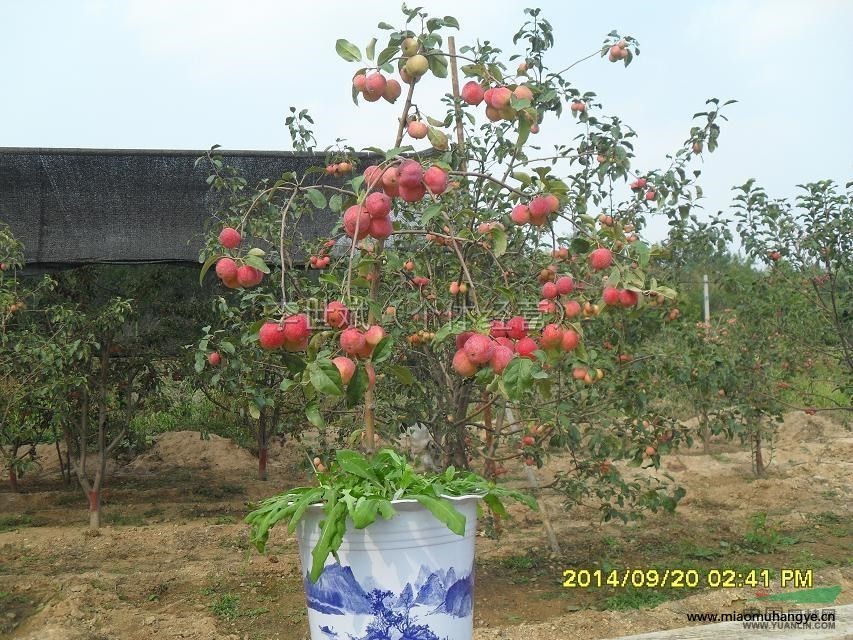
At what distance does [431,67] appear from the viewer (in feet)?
5.69

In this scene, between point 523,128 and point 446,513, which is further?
point 523,128

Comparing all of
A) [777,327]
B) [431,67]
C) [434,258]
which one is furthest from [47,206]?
[777,327]

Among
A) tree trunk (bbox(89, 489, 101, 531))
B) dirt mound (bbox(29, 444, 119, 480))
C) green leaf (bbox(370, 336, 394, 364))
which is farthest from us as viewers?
dirt mound (bbox(29, 444, 119, 480))

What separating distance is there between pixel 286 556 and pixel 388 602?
9.63 ft

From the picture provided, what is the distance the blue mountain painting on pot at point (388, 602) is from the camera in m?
1.46

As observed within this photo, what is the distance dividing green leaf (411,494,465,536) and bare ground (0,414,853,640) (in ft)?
2.35

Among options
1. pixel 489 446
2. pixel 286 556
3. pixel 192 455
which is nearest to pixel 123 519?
pixel 286 556

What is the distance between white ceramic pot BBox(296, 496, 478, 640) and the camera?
4.79ft

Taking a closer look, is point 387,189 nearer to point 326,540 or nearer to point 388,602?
point 326,540

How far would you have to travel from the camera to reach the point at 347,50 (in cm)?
168

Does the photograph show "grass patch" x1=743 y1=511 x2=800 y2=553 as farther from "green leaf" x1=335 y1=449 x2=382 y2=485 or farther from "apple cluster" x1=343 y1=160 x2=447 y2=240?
"apple cluster" x1=343 y1=160 x2=447 y2=240

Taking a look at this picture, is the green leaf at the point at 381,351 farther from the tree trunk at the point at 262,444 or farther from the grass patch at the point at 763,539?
the tree trunk at the point at 262,444

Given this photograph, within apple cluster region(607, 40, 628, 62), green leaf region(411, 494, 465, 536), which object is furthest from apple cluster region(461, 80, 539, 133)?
apple cluster region(607, 40, 628, 62)

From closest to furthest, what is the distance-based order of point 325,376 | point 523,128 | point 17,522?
point 325,376
point 523,128
point 17,522
